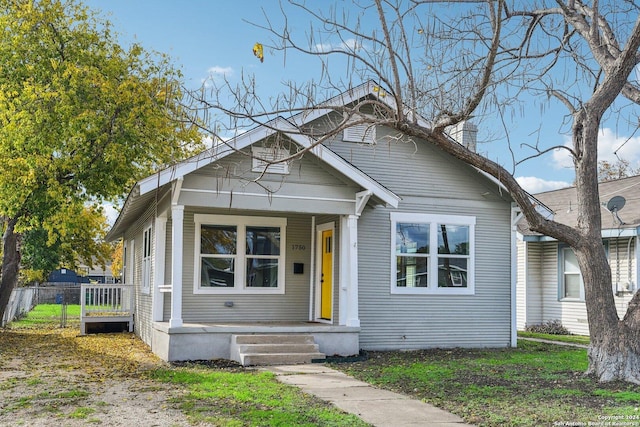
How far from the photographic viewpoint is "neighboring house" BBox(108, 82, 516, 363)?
40.2 feet

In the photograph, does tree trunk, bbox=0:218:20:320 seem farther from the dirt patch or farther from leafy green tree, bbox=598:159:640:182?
leafy green tree, bbox=598:159:640:182

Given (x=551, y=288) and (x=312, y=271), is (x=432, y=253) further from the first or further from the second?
(x=551, y=288)

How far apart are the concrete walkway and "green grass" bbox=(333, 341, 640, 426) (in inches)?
9.5

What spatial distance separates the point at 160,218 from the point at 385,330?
16.4ft

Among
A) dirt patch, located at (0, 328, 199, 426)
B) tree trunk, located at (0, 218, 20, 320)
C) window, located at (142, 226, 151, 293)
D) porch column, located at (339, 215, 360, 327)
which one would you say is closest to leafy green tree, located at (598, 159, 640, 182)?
porch column, located at (339, 215, 360, 327)

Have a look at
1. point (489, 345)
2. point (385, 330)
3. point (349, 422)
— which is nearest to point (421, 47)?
point (349, 422)

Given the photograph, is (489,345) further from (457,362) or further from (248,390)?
(248,390)

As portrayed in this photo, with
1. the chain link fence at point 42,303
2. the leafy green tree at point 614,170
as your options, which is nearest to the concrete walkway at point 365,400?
the chain link fence at point 42,303

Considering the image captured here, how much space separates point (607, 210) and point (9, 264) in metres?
16.5

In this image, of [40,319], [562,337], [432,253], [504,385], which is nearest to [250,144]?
[432,253]

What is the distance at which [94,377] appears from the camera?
9594 mm

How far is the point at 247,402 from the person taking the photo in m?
7.59

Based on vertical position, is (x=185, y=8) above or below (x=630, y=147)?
above

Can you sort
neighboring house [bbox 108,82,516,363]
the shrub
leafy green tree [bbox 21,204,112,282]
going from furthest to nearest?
leafy green tree [bbox 21,204,112,282] < the shrub < neighboring house [bbox 108,82,516,363]
